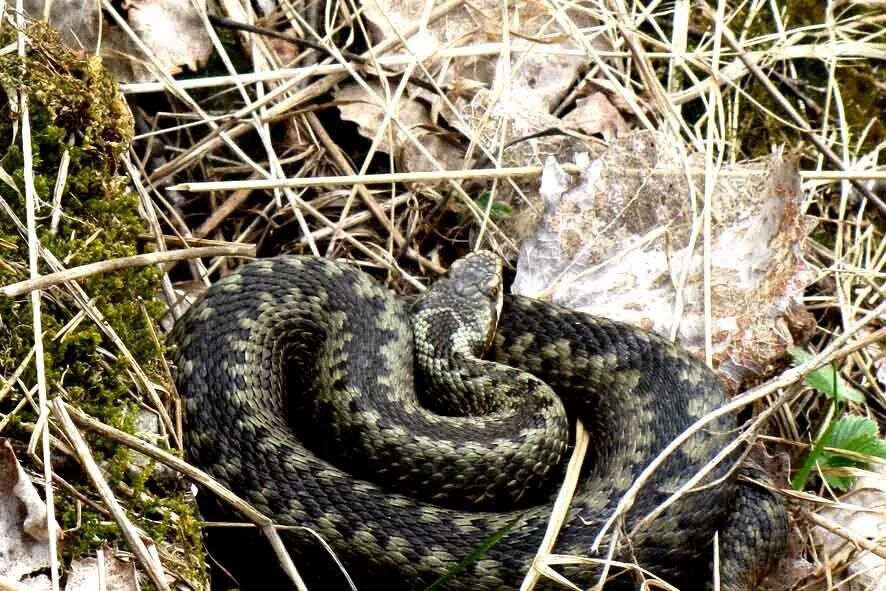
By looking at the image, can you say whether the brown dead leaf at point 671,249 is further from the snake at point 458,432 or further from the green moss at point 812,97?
the green moss at point 812,97

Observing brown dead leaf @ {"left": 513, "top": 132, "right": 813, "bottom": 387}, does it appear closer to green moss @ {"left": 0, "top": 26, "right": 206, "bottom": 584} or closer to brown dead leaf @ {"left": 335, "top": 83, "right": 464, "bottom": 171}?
brown dead leaf @ {"left": 335, "top": 83, "right": 464, "bottom": 171}

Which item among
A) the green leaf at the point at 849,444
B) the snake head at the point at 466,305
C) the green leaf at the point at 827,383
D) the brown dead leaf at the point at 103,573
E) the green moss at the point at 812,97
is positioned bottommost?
the green leaf at the point at 849,444

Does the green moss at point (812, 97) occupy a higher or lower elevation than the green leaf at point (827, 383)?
higher

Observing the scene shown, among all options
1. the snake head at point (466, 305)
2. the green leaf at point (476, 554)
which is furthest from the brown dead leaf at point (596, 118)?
the green leaf at point (476, 554)

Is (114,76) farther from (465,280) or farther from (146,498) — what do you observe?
(146,498)

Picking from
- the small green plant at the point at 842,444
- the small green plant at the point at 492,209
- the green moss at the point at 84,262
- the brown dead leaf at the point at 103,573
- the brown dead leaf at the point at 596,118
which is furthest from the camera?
the brown dead leaf at the point at 596,118
